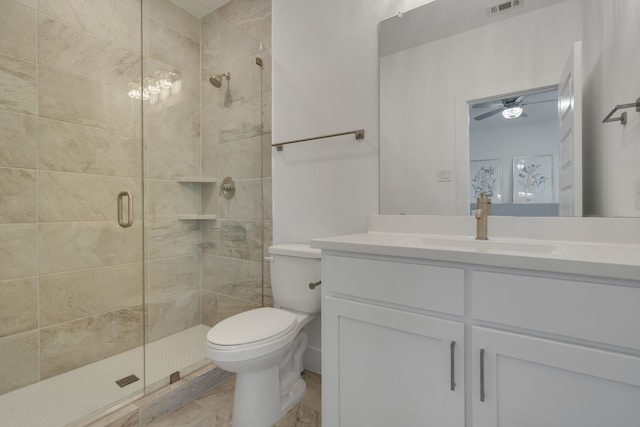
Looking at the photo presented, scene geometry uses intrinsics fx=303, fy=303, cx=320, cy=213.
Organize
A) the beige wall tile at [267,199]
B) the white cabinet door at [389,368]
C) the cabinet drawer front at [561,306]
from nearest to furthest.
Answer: the cabinet drawer front at [561,306]
the white cabinet door at [389,368]
the beige wall tile at [267,199]

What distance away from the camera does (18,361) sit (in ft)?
5.27

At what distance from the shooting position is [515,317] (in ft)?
2.63

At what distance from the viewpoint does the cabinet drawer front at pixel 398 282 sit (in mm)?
898

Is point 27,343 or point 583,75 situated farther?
point 27,343

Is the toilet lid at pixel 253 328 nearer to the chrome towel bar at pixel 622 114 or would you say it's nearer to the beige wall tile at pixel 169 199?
the beige wall tile at pixel 169 199

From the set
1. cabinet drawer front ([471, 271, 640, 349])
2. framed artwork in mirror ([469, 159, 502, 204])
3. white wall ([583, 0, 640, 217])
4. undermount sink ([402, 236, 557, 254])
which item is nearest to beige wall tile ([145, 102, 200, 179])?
undermount sink ([402, 236, 557, 254])

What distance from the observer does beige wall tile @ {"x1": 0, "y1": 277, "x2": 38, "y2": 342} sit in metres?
1.58

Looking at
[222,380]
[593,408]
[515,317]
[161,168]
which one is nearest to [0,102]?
[161,168]

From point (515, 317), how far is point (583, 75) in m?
1.00

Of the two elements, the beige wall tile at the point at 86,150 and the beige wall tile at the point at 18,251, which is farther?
the beige wall tile at the point at 86,150

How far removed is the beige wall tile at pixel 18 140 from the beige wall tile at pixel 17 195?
47mm

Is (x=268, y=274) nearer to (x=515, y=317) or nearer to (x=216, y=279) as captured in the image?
(x=216, y=279)

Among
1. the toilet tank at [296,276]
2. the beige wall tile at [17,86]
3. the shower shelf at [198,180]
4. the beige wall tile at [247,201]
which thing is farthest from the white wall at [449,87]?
the beige wall tile at [17,86]

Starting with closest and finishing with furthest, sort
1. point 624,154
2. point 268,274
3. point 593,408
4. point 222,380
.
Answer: point 593,408 < point 624,154 < point 222,380 < point 268,274
